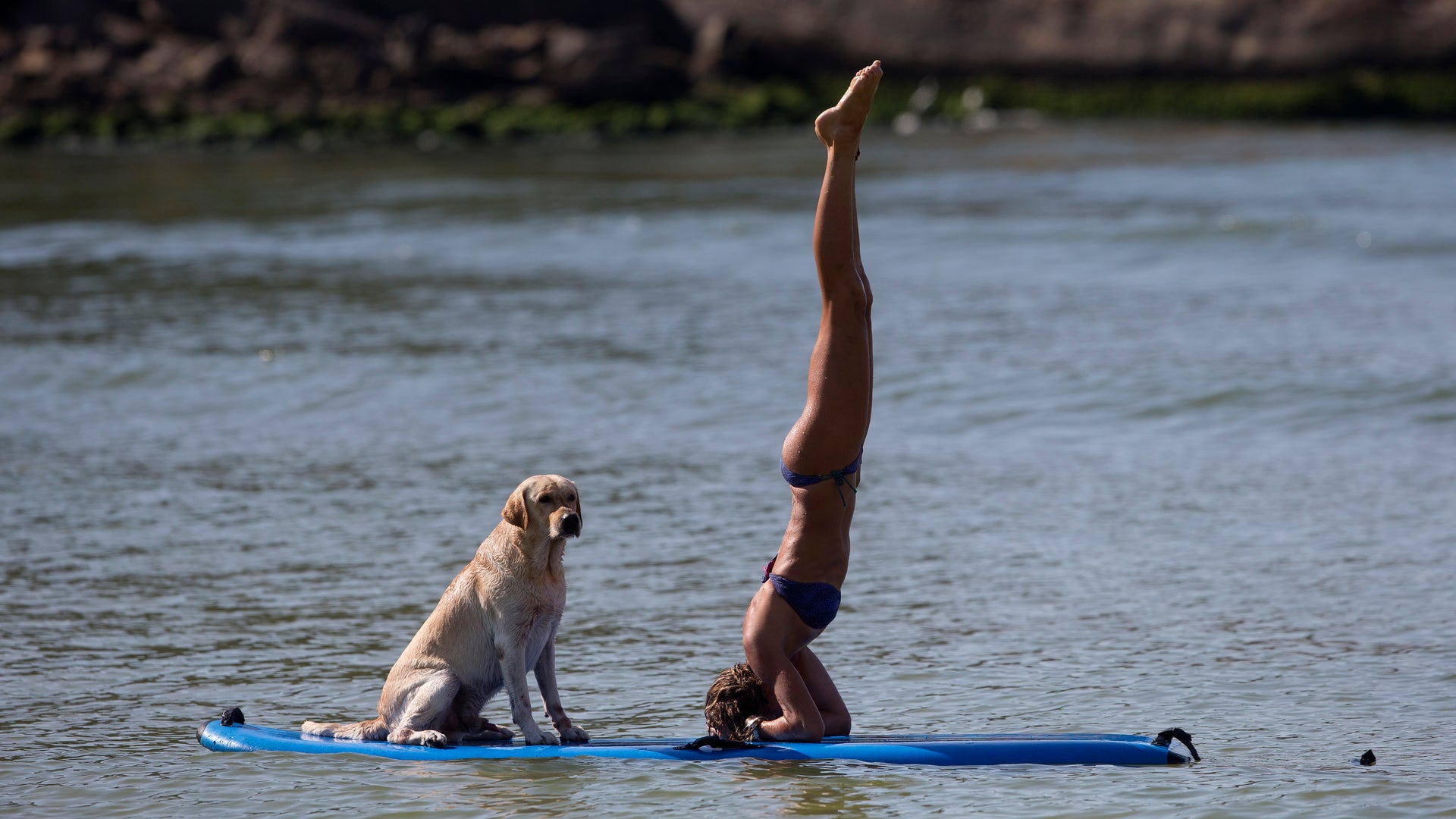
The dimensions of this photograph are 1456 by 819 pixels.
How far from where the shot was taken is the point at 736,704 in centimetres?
612

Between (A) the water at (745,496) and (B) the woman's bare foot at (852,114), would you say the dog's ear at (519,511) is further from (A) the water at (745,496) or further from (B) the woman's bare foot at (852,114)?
(B) the woman's bare foot at (852,114)

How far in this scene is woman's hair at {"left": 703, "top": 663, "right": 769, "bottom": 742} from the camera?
6.12 meters

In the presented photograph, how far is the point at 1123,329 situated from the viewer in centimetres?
1552

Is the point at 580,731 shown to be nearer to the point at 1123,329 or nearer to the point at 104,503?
the point at 104,503

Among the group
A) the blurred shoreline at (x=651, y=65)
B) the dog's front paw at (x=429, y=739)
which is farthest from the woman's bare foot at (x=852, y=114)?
the blurred shoreline at (x=651, y=65)

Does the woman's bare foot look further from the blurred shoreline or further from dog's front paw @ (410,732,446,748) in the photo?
the blurred shoreline

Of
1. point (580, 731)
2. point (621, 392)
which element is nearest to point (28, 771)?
point (580, 731)

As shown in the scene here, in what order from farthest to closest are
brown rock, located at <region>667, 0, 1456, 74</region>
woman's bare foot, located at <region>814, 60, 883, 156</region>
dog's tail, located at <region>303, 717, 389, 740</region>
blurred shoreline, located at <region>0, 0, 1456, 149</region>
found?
brown rock, located at <region>667, 0, 1456, 74</region>, blurred shoreline, located at <region>0, 0, 1456, 149</region>, dog's tail, located at <region>303, 717, 389, 740</region>, woman's bare foot, located at <region>814, 60, 883, 156</region>

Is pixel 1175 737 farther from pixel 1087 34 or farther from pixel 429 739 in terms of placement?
pixel 1087 34

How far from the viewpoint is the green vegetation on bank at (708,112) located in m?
44.2

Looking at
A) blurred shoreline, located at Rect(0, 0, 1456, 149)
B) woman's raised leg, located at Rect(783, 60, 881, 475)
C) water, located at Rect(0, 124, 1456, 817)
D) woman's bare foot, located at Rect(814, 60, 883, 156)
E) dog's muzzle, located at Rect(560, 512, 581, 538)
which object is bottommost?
water, located at Rect(0, 124, 1456, 817)

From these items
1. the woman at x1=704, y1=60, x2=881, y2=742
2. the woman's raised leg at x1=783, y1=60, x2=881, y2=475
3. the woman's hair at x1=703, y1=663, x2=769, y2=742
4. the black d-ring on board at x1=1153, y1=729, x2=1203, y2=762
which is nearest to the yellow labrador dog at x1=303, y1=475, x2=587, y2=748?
the woman's hair at x1=703, y1=663, x2=769, y2=742

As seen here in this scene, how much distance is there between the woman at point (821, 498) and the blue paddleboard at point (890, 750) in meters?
0.12

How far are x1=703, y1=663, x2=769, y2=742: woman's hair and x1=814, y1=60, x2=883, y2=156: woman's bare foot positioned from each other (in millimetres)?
1870
